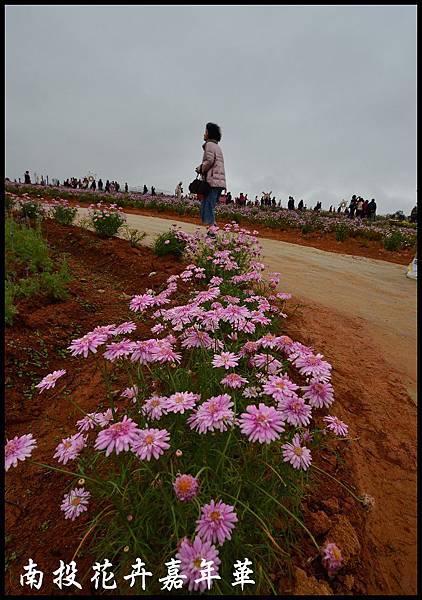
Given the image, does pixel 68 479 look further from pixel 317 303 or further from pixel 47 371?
pixel 317 303

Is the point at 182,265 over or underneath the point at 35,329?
over

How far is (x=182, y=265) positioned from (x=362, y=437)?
10.0 feet

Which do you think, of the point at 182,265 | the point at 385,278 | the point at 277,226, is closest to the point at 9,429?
the point at 182,265

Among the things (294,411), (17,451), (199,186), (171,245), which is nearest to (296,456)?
(294,411)

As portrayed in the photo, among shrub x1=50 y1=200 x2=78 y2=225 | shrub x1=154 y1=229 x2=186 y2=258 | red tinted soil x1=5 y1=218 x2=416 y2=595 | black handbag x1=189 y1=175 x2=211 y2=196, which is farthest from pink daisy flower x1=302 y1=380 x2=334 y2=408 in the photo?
shrub x1=50 y1=200 x2=78 y2=225

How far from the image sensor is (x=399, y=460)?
6.03ft

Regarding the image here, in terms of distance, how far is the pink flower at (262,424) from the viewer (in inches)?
40.6

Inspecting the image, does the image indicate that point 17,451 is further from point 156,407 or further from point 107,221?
point 107,221

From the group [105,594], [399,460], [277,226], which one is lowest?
[105,594]

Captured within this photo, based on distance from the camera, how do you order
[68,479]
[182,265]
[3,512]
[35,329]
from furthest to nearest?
[182,265] < [35,329] < [68,479] < [3,512]

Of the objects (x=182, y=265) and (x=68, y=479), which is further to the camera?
(x=182, y=265)

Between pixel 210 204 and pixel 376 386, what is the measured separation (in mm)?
4411

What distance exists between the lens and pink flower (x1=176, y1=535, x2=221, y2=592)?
3.02ft

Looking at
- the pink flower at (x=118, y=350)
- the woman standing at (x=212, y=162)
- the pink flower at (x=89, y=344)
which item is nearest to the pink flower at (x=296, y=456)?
the pink flower at (x=118, y=350)
